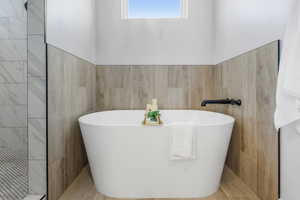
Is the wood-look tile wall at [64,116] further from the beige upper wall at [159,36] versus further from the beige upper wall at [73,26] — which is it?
the beige upper wall at [159,36]

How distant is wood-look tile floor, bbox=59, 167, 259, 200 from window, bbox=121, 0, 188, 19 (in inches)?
82.7

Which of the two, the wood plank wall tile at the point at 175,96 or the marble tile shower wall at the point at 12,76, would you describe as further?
the marble tile shower wall at the point at 12,76

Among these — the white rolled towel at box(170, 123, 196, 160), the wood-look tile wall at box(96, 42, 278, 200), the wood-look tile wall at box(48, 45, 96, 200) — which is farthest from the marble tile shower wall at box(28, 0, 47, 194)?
the wood-look tile wall at box(96, 42, 278, 200)

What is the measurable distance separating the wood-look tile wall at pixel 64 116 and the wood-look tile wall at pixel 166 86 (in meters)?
0.60

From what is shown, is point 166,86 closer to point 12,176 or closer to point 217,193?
point 217,193

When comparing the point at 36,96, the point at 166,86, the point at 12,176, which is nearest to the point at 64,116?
the point at 36,96

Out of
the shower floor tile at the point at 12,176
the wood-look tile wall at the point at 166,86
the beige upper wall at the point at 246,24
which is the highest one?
the beige upper wall at the point at 246,24

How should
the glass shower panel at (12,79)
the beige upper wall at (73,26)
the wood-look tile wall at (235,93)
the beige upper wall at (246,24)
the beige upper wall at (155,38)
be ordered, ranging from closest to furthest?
1. the beige upper wall at (246,24)
2. the wood-look tile wall at (235,93)
3. the beige upper wall at (73,26)
4. the glass shower panel at (12,79)
5. the beige upper wall at (155,38)

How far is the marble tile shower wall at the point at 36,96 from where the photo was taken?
1.40 meters

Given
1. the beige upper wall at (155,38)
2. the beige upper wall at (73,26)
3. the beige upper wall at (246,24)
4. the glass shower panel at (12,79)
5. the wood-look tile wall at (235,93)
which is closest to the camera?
the beige upper wall at (246,24)

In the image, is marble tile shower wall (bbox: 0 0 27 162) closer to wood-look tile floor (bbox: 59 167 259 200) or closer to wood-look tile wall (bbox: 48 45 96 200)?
wood-look tile wall (bbox: 48 45 96 200)

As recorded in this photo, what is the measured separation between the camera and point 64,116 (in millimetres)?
1723

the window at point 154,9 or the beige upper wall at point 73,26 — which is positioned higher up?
the window at point 154,9

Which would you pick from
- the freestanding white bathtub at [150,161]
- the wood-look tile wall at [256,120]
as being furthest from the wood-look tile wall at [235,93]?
the freestanding white bathtub at [150,161]
